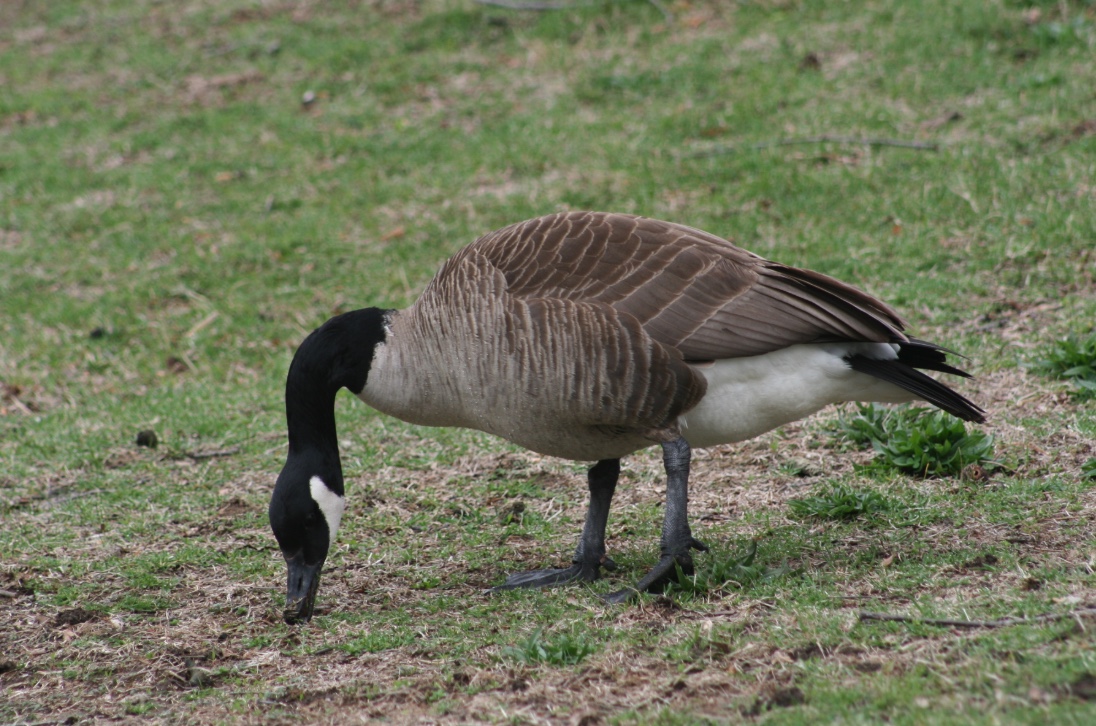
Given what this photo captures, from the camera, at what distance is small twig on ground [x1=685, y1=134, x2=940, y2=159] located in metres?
9.50

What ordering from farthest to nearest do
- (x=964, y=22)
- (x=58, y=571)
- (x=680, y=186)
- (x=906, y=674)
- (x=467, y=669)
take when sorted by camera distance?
(x=964, y=22) < (x=680, y=186) < (x=58, y=571) < (x=467, y=669) < (x=906, y=674)

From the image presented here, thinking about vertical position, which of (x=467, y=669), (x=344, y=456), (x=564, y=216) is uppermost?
(x=564, y=216)

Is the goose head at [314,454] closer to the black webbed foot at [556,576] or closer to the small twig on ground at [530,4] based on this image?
the black webbed foot at [556,576]

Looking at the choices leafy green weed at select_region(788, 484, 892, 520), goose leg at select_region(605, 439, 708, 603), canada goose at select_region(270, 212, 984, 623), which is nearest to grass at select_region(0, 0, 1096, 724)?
leafy green weed at select_region(788, 484, 892, 520)

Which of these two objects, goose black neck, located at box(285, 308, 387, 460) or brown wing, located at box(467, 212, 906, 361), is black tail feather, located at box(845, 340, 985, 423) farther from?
goose black neck, located at box(285, 308, 387, 460)

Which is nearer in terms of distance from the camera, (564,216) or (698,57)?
(564,216)

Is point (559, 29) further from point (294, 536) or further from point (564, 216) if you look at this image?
point (294, 536)

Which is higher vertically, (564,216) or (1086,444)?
(564,216)

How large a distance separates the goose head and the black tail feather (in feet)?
6.85

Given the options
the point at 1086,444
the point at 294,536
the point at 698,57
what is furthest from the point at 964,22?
the point at 294,536

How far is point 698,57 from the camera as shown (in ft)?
38.2

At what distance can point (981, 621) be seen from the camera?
144 inches

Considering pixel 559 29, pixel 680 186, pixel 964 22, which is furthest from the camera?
pixel 559 29

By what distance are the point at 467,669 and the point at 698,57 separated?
8.89m
